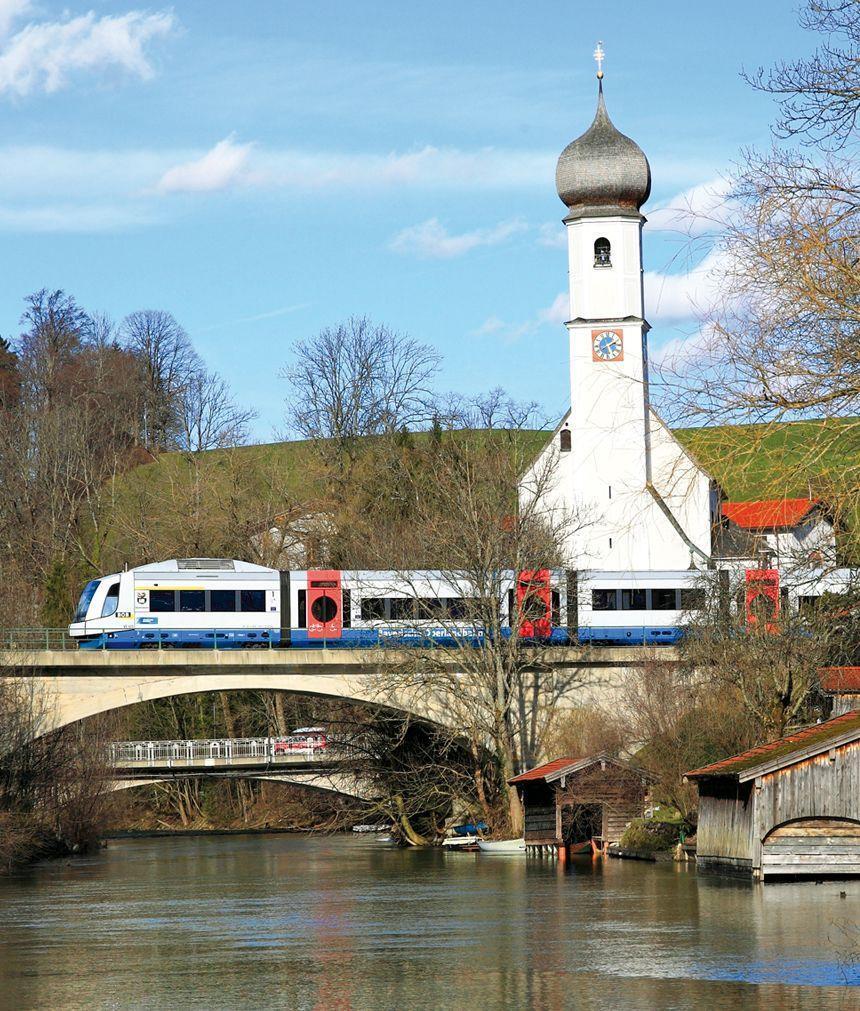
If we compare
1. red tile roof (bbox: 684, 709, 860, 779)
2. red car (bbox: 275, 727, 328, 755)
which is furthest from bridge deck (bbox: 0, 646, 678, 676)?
red tile roof (bbox: 684, 709, 860, 779)

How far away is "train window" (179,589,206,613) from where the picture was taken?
1937 inches

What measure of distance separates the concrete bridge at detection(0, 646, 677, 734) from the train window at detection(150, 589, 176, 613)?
1.35 m

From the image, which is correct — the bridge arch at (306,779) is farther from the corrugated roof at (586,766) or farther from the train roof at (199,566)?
the corrugated roof at (586,766)

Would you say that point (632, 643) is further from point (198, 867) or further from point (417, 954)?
point (417, 954)

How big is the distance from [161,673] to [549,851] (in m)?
12.5

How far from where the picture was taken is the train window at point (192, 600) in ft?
161

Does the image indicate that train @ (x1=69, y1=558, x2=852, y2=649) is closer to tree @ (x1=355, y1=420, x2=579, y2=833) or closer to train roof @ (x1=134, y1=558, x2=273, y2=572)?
train roof @ (x1=134, y1=558, x2=273, y2=572)

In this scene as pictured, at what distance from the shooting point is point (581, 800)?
42.9 meters

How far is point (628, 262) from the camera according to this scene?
61.4m

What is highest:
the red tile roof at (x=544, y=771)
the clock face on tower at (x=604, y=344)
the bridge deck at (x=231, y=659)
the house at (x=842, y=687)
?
the clock face on tower at (x=604, y=344)

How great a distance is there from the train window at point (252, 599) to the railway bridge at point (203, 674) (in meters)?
1.42

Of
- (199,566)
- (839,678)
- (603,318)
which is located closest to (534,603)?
(199,566)

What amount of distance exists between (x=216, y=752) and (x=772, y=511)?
45.3 m

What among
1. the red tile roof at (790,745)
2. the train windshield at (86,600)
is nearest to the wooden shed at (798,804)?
the red tile roof at (790,745)
